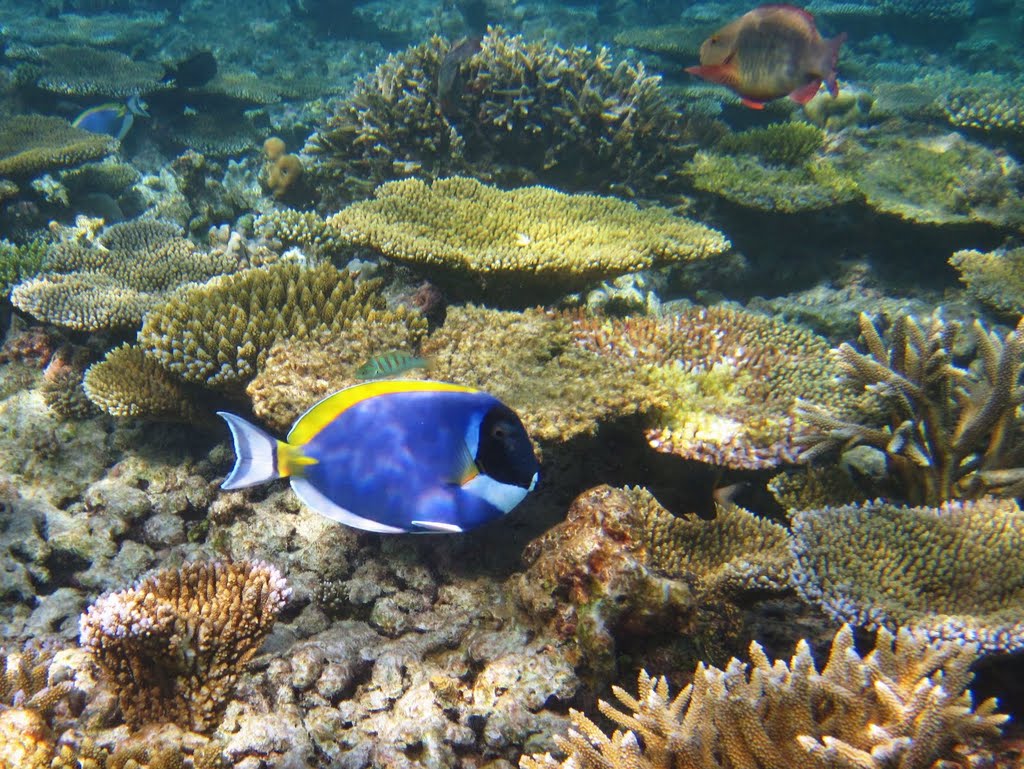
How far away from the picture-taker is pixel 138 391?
3736mm

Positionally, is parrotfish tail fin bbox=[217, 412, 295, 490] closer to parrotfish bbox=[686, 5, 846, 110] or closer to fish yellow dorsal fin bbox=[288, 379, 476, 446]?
fish yellow dorsal fin bbox=[288, 379, 476, 446]

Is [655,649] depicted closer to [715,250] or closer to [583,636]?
[583,636]

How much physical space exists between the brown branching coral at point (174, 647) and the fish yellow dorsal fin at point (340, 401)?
128 centimetres

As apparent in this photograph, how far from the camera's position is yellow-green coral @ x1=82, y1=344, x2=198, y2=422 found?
372cm

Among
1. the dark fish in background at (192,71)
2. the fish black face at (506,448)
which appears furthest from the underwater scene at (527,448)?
the dark fish in background at (192,71)

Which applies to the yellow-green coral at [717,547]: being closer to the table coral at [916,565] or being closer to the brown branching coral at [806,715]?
the table coral at [916,565]

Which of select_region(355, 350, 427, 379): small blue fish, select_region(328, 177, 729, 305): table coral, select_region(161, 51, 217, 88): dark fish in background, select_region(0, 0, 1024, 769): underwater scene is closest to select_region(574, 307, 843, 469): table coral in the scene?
select_region(0, 0, 1024, 769): underwater scene

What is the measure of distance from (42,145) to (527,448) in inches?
349

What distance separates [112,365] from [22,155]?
15.6ft

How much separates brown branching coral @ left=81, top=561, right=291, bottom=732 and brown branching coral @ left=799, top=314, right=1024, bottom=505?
2.98 meters

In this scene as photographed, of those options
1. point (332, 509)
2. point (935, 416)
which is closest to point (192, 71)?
point (332, 509)

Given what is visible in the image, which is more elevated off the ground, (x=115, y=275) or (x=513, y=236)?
(x=513, y=236)

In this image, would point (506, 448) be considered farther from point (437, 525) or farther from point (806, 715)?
point (806, 715)

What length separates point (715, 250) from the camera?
14.9 ft
